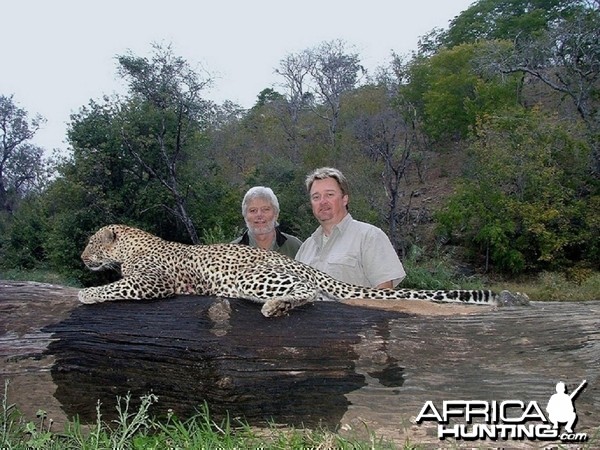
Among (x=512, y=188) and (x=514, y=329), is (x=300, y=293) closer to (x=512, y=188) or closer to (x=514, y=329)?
(x=514, y=329)

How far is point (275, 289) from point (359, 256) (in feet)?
4.04

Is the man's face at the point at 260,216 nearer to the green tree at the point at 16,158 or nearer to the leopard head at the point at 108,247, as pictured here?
the leopard head at the point at 108,247

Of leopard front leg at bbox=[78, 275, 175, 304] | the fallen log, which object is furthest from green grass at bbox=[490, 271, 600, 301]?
leopard front leg at bbox=[78, 275, 175, 304]

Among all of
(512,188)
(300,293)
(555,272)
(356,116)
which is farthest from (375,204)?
(300,293)

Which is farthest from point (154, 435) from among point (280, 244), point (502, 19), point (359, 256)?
point (502, 19)

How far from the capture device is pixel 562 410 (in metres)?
3.88

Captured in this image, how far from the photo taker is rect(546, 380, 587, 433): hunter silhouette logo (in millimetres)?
3871

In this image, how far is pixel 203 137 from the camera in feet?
111

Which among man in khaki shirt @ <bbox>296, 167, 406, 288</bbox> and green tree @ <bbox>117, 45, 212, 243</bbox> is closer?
man in khaki shirt @ <bbox>296, 167, 406, 288</bbox>

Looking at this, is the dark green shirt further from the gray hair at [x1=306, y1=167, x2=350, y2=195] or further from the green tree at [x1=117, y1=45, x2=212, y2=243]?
the green tree at [x1=117, y1=45, x2=212, y2=243]

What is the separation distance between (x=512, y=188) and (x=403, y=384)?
3011 cm

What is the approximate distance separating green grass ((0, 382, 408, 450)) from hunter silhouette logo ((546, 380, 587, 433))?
884 millimetres

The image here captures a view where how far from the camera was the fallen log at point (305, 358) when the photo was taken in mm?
4121

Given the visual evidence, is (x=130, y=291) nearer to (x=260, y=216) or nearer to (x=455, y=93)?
(x=260, y=216)
